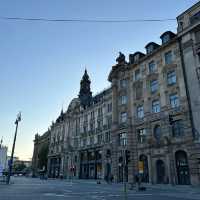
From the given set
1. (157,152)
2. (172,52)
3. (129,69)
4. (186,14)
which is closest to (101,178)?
(157,152)

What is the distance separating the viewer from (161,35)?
43125 millimetres

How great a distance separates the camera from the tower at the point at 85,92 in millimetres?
77713

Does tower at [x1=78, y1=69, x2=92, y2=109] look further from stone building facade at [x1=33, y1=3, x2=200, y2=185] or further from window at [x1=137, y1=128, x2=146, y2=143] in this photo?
Answer: window at [x1=137, y1=128, x2=146, y2=143]

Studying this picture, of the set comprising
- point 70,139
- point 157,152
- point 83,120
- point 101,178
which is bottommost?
point 101,178

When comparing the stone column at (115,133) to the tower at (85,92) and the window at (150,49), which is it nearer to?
the window at (150,49)

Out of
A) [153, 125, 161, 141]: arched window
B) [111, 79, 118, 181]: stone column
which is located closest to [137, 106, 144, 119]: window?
[153, 125, 161, 141]: arched window

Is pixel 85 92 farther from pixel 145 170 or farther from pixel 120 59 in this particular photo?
pixel 145 170

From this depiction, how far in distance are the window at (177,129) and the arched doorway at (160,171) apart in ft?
18.0

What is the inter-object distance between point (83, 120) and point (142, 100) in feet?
101

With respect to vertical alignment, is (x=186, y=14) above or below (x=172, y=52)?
above

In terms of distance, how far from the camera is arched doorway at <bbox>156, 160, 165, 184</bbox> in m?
38.2

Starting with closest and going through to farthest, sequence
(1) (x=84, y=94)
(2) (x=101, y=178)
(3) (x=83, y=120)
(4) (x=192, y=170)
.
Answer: (4) (x=192, y=170) → (2) (x=101, y=178) → (3) (x=83, y=120) → (1) (x=84, y=94)

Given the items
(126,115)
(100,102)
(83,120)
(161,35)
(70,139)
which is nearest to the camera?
(161,35)

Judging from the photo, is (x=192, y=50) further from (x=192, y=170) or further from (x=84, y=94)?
(x=84, y=94)
